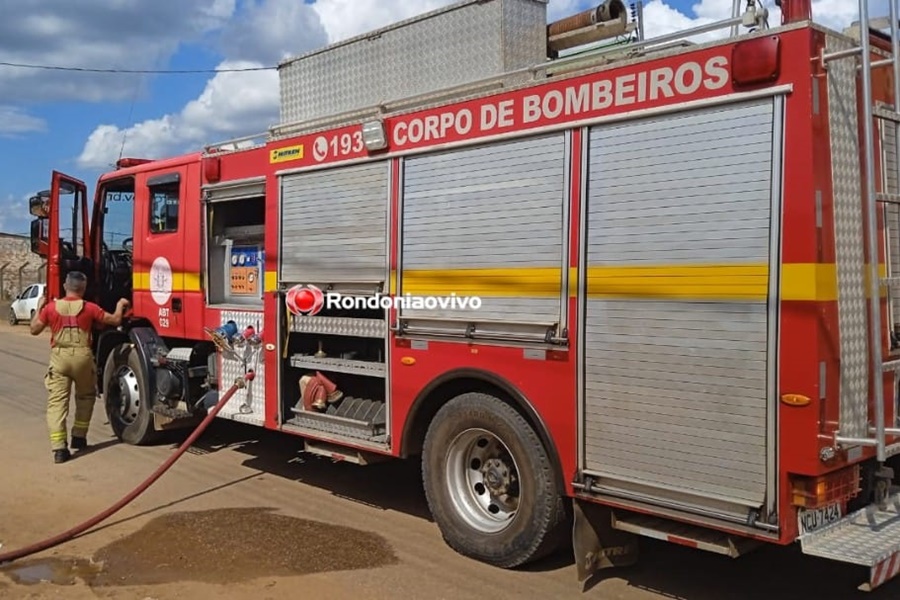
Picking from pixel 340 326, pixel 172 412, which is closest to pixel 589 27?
pixel 340 326

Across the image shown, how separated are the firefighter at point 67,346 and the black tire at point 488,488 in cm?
439

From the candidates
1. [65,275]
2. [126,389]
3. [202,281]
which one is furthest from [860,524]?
[65,275]

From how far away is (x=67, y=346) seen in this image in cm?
816

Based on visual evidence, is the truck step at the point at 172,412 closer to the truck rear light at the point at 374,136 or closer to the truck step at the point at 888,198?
the truck rear light at the point at 374,136

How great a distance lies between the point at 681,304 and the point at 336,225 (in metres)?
2.86

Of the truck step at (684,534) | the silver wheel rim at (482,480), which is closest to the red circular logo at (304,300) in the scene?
the silver wheel rim at (482,480)

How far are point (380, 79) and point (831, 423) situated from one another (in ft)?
13.2

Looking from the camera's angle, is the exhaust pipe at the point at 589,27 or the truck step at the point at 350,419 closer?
the exhaust pipe at the point at 589,27

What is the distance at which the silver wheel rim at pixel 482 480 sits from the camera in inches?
201

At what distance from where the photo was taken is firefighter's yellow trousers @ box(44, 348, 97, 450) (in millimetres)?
8039

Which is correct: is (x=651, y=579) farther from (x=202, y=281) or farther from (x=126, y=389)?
(x=126, y=389)

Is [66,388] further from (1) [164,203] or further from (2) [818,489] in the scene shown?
(2) [818,489]

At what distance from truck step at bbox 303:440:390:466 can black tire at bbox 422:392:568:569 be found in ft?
2.37

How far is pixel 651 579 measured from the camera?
493 centimetres
